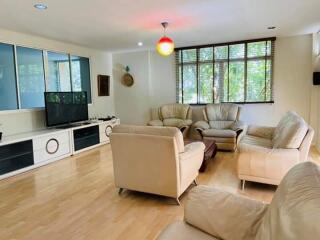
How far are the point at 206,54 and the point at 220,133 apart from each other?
7.29 feet

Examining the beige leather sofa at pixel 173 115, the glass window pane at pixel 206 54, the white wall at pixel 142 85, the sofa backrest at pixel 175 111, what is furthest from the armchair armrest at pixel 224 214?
the white wall at pixel 142 85

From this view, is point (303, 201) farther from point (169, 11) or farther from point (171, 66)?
point (171, 66)

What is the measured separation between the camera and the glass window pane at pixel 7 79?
439 cm

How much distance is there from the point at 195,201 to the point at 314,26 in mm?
4665

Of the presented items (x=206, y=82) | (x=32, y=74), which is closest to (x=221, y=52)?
(x=206, y=82)

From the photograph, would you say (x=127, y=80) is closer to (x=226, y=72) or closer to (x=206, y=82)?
(x=206, y=82)

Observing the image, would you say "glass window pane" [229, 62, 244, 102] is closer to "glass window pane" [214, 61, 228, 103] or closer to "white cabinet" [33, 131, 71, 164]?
"glass window pane" [214, 61, 228, 103]

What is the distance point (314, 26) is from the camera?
463 centimetres

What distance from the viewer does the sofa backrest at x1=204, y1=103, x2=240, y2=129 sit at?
18.4 ft

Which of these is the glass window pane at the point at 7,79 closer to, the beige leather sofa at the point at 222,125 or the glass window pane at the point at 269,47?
the beige leather sofa at the point at 222,125

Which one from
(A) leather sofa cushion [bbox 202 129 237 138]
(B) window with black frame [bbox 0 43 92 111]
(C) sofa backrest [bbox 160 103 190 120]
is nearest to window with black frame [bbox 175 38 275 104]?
(C) sofa backrest [bbox 160 103 190 120]

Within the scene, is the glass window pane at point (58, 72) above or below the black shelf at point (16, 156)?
above

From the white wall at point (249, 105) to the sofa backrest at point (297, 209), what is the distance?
15.8ft

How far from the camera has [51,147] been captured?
4629 mm
